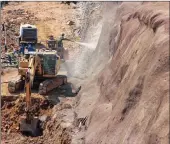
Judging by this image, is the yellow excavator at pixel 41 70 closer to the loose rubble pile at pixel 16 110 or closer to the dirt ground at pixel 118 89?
the dirt ground at pixel 118 89

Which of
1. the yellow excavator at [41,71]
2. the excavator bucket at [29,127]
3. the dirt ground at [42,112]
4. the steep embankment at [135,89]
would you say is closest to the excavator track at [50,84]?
the yellow excavator at [41,71]

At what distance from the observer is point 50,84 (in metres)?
30.3

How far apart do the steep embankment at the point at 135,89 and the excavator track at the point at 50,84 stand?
3106mm

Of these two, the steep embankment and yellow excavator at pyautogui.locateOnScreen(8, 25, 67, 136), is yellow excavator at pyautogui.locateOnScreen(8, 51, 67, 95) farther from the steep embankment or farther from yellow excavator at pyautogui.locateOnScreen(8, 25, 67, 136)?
the steep embankment

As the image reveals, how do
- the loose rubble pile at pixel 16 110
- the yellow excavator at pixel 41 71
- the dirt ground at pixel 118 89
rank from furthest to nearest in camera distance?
the yellow excavator at pixel 41 71, the loose rubble pile at pixel 16 110, the dirt ground at pixel 118 89

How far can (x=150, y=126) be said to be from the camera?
633 inches

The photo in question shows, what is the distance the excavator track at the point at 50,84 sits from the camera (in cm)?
2979

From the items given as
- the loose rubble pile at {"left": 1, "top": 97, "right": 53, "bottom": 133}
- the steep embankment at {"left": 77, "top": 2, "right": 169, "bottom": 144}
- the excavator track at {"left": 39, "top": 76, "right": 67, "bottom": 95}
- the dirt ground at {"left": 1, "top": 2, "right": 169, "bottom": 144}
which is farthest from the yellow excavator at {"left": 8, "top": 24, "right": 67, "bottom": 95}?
the steep embankment at {"left": 77, "top": 2, "right": 169, "bottom": 144}

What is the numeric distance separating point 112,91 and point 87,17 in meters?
26.4

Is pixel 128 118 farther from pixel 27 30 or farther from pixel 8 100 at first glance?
pixel 27 30

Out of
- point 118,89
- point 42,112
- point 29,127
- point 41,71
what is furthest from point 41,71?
point 118,89

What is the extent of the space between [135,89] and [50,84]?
12.2 meters

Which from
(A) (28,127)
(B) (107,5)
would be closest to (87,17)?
(B) (107,5)

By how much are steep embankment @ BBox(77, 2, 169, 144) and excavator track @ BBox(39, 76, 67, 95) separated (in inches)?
122
